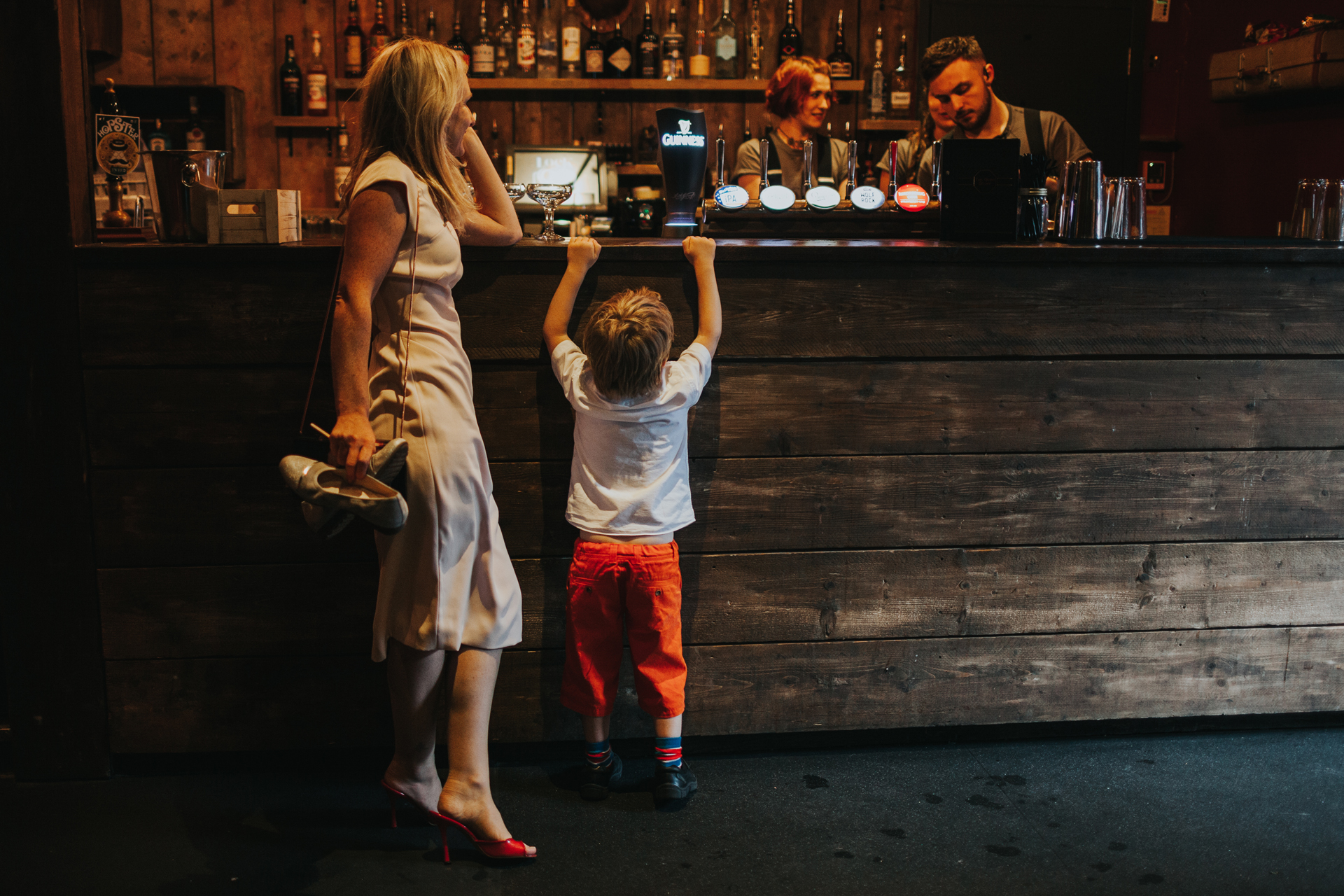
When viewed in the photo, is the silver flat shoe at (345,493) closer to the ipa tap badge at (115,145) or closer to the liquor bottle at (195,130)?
the ipa tap badge at (115,145)

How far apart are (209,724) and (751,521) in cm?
127

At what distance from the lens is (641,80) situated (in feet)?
16.4

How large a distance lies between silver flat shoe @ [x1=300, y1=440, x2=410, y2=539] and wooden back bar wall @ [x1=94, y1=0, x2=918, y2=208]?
356 cm

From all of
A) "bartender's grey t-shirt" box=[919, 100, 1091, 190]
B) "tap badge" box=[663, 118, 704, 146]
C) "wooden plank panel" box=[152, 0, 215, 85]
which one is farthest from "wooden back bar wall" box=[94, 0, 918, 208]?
"tap badge" box=[663, 118, 704, 146]

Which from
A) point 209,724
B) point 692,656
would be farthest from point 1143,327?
point 209,724

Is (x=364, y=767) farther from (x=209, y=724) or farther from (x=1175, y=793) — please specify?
(x=1175, y=793)

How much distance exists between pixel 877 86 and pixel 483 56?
1857 mm

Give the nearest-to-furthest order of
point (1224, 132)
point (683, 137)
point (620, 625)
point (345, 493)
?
point (345, 493), point (620, 625), point (683, 137), point (1224, 132)

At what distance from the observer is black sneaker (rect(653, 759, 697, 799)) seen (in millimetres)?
2227

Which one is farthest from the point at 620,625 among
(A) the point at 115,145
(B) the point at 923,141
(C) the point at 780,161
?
(B) the point at 923,141

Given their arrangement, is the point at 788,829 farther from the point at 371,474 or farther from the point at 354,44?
the point at 354,44

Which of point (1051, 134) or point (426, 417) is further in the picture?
point (1051, 134)

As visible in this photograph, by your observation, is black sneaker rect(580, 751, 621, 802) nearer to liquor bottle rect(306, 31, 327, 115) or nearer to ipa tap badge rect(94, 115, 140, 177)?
ipa tap badge rect(94, 115, 140, 177)

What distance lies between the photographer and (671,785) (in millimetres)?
2232
